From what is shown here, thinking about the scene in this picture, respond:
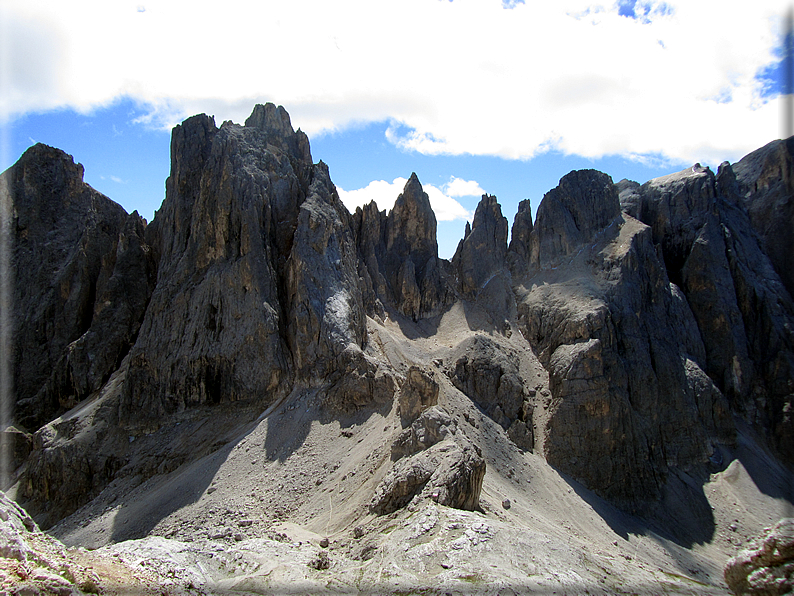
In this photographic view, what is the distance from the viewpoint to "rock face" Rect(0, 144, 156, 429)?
40062 millimetres

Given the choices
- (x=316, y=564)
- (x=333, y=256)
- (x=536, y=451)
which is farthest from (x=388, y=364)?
(x=316, y=564)

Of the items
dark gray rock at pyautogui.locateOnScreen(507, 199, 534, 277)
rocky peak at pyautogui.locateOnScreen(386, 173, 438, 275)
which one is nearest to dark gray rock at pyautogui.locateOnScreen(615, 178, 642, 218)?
dark gray rock at pyautogui.locateOnScreen(507, 199, 534, 277)

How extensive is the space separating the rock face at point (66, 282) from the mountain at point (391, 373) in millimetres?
193

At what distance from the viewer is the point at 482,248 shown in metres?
54.6

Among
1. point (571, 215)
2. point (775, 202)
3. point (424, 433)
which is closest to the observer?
point (424, 433)

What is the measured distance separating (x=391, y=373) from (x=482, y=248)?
2349 centimetres

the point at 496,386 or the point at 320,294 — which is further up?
the point at 320,294

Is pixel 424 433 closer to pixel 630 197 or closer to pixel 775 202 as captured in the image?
pixel 630 197

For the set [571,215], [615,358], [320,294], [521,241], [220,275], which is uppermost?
[571,215]

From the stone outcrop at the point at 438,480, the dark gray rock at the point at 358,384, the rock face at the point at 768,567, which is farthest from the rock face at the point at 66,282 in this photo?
the rock face at the point at 768,567

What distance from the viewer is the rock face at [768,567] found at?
1047 cm

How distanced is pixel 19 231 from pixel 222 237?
20.7 metres

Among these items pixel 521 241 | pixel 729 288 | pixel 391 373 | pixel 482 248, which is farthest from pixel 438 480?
pixel 729 288

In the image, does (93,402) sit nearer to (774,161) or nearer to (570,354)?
(570,354)
